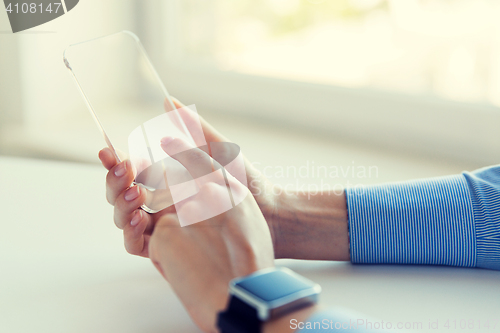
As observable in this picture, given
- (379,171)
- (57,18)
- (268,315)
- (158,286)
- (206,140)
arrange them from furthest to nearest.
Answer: (57,18) → (379,171) → (206,140) → (158,286) → (268,315)

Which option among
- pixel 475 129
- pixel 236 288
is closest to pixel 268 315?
pixel 236 288

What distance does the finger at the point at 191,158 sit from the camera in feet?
1.43

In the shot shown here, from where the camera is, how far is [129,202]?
498mm

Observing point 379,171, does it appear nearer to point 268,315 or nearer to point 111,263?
point 111,263

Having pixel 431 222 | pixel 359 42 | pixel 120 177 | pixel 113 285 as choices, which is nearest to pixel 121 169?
pixel 120 177

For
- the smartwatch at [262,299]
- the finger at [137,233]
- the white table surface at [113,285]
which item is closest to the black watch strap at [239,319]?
the smartwatch at [262,299]

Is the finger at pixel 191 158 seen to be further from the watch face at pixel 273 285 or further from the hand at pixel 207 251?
the watch face at pixel 273 285

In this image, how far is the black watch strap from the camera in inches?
9.8

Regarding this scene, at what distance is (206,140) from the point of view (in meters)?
0.58

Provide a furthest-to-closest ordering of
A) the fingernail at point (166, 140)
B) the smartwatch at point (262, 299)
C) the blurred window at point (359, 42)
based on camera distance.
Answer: the blurred window at point (359, 42), the fingernail at point (166, 140), the smartwatch at point (262, 299)

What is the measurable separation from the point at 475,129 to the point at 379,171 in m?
0.19

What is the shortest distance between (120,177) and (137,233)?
0.19ft

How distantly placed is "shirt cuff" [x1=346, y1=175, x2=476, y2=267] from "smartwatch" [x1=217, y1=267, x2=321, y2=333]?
0.87 ft

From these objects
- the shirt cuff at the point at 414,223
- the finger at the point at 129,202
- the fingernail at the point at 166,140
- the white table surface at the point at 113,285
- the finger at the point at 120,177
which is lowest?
the white table surface at the point at 113,285
